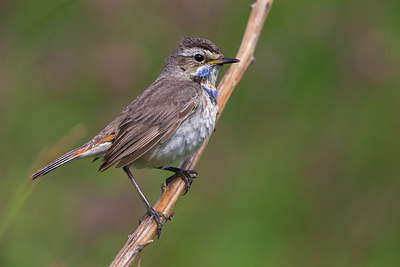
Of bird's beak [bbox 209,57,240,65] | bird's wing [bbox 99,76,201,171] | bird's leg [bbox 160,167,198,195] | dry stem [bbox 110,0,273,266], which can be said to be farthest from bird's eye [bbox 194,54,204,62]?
bird's leg [bbox 160,167,198,195]

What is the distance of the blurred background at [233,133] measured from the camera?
6.44m

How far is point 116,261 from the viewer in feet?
12.7

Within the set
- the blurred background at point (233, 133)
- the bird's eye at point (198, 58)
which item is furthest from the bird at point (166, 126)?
the blurred background at point (233, 133)

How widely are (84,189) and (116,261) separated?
3.02m

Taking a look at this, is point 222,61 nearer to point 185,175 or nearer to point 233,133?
point 185,175

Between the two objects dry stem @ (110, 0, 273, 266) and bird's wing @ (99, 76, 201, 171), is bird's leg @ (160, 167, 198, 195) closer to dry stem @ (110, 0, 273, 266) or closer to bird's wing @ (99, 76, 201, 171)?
dry stem @ (110, 0, 273, 266)

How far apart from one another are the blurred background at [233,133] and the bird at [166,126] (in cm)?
65

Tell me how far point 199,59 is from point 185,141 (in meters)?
0.94

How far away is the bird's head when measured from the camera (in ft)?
19.4

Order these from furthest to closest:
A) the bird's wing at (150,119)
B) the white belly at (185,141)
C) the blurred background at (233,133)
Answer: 1. the blurred background at (233,133)
2. the white belly at (185,141)
3. the bird's wing at (150,119)

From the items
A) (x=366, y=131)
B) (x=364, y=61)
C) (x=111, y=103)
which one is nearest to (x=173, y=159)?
(x=111, y=103)

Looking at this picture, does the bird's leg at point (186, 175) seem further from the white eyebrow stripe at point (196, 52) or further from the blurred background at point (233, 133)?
the white eyebrow stripe at point (196, 52)

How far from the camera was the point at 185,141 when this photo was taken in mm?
5531

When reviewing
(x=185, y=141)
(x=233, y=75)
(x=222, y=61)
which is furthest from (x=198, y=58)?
(x=185, y=141)
